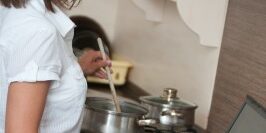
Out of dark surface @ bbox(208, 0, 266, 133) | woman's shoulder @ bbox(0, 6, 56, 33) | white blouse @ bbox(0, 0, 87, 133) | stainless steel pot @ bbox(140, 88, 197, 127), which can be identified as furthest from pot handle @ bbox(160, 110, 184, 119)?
woman's shoulder @ bbox(0, 6, 56, 33)

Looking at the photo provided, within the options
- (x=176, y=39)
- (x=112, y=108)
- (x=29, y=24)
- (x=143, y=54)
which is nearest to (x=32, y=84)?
(x=29, y=24)

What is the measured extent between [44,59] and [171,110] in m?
0.69

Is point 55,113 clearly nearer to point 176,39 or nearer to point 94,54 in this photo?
point 94,54

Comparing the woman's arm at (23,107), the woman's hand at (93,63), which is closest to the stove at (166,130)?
the woman's hand at (93,63)

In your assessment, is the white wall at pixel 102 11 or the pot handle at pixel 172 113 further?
the white wall at pixel 102 11

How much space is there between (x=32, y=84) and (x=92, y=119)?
567 millimetres

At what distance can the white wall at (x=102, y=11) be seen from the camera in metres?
2.29

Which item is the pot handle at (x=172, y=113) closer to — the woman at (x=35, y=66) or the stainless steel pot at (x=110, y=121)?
the stainless steel pot at (x=110, y=121)

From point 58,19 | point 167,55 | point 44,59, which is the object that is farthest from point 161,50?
point 44,59

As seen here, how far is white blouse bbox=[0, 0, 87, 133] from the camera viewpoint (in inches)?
30.8

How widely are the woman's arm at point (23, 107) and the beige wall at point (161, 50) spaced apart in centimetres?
80

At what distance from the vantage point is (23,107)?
767 millimetres

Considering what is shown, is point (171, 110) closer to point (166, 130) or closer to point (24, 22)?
point (166, 130)

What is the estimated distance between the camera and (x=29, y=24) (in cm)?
79
